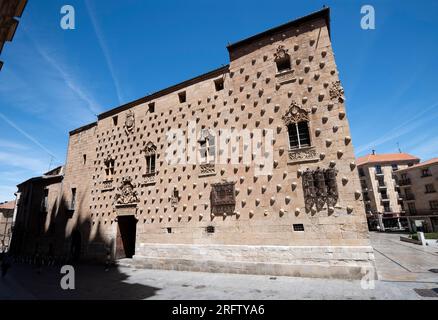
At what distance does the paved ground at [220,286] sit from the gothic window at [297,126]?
5.60m

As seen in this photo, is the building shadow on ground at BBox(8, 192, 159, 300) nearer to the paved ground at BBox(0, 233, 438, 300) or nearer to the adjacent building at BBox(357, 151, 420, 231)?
the paved ground at BBox(0, 233, 438, 300)

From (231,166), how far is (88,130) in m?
13.9

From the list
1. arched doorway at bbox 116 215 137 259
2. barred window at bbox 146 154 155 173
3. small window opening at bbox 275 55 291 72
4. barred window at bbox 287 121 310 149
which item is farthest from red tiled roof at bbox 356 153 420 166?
arched doorway at bbox 116 215 137 259

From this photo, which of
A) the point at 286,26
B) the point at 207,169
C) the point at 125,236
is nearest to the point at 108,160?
the point at 125,236

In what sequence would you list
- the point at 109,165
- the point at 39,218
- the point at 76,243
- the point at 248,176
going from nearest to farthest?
the point at 248,176
the point at 76,243
the point at 109,165
the point at 39,218

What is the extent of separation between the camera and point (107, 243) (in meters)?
15.1

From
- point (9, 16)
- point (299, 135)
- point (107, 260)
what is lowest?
point (107, 260)

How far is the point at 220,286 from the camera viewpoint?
8531mm

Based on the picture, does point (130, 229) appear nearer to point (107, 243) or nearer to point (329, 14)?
point (107, 243)

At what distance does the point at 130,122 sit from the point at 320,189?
1339cm

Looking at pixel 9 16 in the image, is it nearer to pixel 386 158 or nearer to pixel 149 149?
pixel 149 149

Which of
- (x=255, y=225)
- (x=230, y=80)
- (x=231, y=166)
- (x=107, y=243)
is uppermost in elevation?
(x=230, y=80)

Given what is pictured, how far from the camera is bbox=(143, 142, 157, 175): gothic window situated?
1481 cm

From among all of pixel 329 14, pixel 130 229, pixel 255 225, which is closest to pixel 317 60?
pixel 329 14
